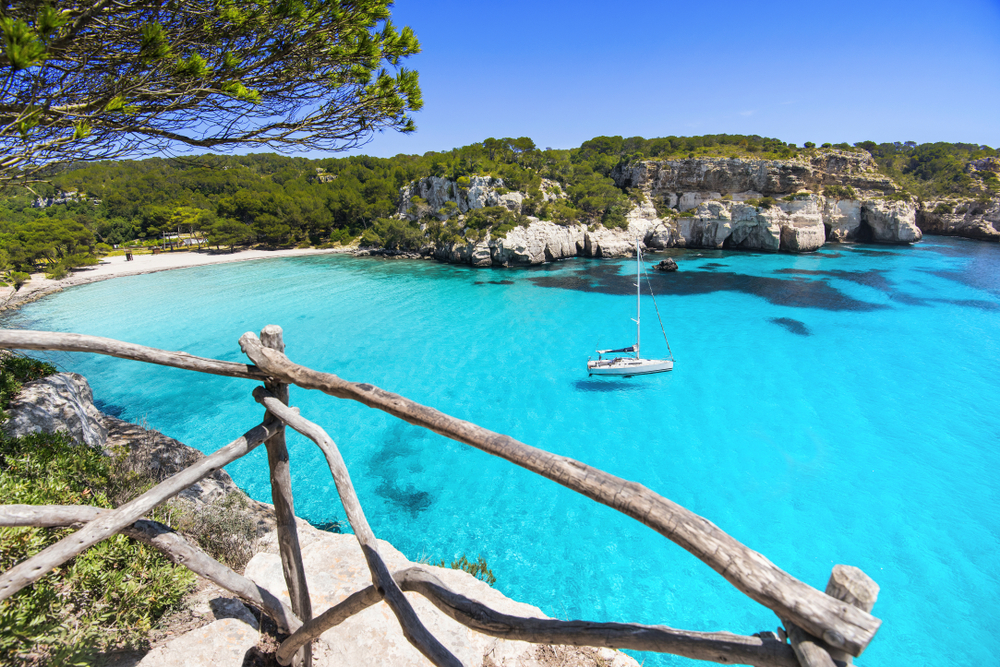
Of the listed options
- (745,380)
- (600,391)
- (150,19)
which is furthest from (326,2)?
(745,380)

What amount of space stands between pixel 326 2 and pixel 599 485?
728 centimetres

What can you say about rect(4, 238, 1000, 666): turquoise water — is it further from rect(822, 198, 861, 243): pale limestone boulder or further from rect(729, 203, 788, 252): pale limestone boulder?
rect(822, 198, 861, 243): pale limestone boulder

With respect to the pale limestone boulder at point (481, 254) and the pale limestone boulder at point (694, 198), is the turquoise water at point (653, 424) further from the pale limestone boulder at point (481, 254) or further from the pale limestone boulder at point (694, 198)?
the pale limestone boulder at point (694, 198)

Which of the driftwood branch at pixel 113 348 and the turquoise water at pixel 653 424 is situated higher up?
the driftwood branch at pixel 113 348

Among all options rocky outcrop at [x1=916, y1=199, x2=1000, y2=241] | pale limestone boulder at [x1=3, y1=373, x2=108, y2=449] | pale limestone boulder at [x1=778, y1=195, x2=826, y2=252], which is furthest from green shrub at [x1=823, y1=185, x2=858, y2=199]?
pale limestone boulder at [x1=3, y1=373, x2=108, y2=449]

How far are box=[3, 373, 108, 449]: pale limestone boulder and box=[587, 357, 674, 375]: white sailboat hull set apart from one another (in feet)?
43.8

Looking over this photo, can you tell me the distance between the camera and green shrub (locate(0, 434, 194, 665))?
248 centimetres

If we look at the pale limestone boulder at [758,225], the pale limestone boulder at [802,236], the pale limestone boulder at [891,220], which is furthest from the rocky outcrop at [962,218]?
the pale limestone boulder at [758,225]

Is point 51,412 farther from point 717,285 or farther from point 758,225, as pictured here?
point 758,225

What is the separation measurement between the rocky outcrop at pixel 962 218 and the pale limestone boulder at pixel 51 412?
243ft

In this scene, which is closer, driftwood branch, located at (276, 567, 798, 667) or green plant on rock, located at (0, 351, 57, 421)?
driftwood branch, located at (276, 567, 798, 667)

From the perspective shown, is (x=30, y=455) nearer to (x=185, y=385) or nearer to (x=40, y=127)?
(x=40, y=127)

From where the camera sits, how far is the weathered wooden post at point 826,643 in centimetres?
133

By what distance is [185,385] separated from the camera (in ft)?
47.8
